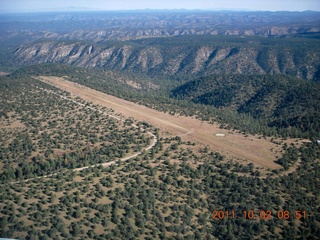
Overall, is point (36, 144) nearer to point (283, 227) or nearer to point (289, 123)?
point (283, 227)

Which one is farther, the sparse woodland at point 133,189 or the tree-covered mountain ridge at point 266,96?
the tree-covered mountain ridge at point 266,96

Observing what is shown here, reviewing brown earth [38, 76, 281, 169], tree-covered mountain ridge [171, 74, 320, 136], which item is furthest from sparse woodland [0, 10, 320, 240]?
tree-covered mountain ridge [171, 74, 320, 136]

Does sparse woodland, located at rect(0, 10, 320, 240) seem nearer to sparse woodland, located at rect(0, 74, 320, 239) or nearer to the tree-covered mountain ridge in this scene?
sparse woodland, located at rect(0, 74, 320, 239)

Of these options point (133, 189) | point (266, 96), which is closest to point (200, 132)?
point (133, 189)

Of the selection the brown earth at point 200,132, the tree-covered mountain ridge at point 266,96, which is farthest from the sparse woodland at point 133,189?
the tree-covered mountain ridge at point 266,96

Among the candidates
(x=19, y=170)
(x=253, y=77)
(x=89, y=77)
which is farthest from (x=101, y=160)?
(x=253, y=77)

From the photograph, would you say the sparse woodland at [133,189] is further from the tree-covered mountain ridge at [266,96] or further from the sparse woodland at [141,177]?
the tree-covered mountain ridge at [266,96]

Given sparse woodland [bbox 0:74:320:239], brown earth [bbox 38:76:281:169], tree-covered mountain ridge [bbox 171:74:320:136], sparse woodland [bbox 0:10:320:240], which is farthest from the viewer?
tree-covered mountain ridge [bbox 171:74:320:136]

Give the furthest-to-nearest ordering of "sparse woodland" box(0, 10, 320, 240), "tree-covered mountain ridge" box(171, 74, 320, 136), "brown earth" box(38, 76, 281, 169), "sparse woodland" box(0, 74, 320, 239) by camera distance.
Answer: "tree-covered mountain ridge" box(171, 74, 320, 136), "brown earth" box(38, 76, 281, 169), "sparse woodland" box(0, 10, 320, 240), "sparse woodland" box(0, 74, 320, 239)
